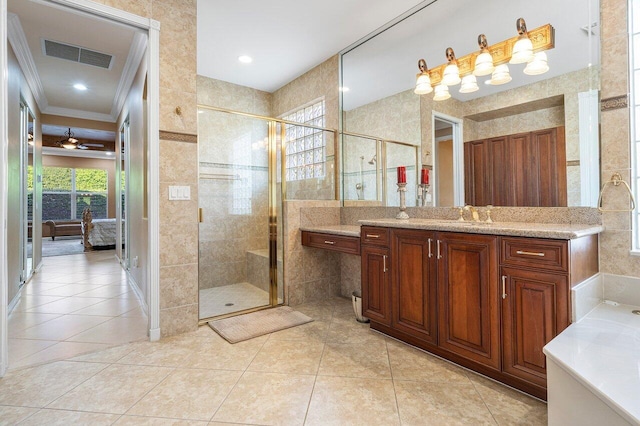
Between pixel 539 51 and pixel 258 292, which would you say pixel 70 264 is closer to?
Result: pixel 258 292

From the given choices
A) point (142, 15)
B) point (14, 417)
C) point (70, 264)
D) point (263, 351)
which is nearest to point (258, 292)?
point (263, 351)

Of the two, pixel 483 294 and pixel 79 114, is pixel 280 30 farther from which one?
pixel 79 114

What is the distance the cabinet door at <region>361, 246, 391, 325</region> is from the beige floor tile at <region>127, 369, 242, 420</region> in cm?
112

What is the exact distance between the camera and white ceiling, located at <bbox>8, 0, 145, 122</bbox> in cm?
292

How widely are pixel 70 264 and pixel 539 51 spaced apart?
23.3 ft

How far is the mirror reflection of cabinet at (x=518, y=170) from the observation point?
2004 mm

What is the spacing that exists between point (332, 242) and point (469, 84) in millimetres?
1728

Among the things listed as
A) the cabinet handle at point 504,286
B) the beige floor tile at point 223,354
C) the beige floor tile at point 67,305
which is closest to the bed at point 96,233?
the beige floor tile at point 67,305

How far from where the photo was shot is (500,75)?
222 centimetres

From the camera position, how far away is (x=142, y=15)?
2381mm

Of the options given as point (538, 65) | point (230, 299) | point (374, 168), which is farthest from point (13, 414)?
point (538, 65)

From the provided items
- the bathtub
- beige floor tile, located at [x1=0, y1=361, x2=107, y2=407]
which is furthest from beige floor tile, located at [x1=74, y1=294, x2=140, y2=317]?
the bathtub

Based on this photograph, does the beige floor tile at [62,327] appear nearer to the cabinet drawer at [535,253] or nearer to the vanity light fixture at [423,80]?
Answer: the cabinet drawer at [535,253]

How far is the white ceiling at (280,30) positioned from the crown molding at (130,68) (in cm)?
57
